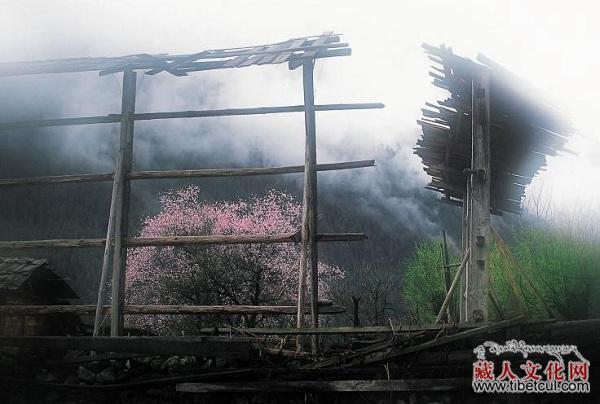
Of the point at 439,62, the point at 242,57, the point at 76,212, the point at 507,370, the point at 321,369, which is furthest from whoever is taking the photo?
the point at 76,212

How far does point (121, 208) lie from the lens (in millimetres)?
6266

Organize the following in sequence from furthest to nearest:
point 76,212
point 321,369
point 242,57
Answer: point 76,212 → point 242,57 → point 321,369

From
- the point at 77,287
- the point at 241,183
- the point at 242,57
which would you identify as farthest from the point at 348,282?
the point at 242,57

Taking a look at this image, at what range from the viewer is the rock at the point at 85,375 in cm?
562

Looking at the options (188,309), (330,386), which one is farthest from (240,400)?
(188,309)

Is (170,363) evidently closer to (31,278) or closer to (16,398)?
(16,398)

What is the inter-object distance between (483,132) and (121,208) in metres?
3.60

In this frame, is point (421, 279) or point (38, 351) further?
point (421, 279)

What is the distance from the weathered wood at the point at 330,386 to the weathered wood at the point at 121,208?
Result: 145 cm

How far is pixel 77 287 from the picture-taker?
17359 mm

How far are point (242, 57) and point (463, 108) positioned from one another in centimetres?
236

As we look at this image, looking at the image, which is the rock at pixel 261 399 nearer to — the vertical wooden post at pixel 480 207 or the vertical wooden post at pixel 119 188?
the vertical wooden post at pixel 480 207

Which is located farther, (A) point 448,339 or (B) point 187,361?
(B) point 187,361

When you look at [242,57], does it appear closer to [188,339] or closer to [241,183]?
[188,339]
